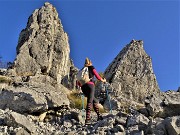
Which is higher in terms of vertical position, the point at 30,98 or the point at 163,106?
the point at 30,98

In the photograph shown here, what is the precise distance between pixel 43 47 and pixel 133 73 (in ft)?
36.5

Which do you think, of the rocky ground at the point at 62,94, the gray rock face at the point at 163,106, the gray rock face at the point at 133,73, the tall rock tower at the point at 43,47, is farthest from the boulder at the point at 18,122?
the tall rock tower at the point at 43,47

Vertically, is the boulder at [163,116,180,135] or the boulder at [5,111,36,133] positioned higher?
the boulder at [5,111,36,133]

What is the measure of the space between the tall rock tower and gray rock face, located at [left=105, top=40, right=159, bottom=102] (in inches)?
295

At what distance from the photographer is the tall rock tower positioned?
3712 centimetres

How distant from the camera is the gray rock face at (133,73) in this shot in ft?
103

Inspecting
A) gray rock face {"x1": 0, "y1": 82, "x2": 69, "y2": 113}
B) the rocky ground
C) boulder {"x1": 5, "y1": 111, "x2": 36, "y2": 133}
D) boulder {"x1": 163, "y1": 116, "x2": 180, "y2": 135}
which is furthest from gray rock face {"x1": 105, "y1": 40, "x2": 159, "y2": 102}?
boulder {"x1": 163, "y1": 116, "x2": 180, "y2": 135}

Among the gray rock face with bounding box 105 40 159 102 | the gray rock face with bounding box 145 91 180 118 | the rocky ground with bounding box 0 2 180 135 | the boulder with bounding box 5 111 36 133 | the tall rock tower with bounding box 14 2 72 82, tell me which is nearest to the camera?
the boulder with bounding box 5 111 36 133

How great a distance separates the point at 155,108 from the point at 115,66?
17.3 metres

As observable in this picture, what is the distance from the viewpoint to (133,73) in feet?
110

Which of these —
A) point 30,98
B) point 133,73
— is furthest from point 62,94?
point 133,73

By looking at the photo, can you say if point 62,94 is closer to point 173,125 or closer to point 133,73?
point 173,125

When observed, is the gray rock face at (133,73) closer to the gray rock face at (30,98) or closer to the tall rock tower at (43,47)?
the tall rock tower at (43,47)

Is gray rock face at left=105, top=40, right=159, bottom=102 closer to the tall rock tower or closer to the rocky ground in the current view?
the rocky ground
